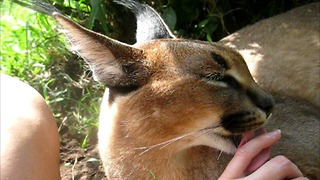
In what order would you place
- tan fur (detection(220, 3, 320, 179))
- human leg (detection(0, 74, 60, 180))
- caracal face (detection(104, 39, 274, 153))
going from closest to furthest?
1. caracal face (detection(104, 39, 274, 153))
2. human leg (detection(0, 74, 60, 180))
3. tan fur (detection(220, 3, 320, 179))

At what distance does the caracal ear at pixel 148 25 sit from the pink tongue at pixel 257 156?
75cm

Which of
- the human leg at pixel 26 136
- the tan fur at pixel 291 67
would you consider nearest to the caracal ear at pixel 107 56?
the human leg at pixel 26 136

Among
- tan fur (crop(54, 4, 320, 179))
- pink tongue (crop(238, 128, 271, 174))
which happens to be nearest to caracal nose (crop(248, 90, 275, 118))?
tan fur (crop(54, 4, 320, 179))

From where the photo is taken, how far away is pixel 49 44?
5.12 meters

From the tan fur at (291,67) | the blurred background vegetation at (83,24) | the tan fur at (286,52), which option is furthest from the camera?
the blurred background vegetation at (83,24)

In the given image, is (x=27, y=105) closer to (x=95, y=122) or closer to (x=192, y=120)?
(x=95, y=122)

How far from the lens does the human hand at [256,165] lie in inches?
117

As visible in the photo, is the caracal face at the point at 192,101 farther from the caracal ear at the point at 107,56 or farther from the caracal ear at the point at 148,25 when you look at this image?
the caracal ear at the point at 148,25

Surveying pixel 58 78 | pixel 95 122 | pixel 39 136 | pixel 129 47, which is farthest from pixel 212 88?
pixel 58 78

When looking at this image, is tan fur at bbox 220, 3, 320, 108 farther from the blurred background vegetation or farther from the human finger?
the human finger

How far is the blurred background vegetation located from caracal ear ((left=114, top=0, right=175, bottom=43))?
1.09 meters

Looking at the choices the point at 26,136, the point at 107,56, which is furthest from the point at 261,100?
the point at 26,136

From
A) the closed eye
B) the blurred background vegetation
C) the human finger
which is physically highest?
the closed eye

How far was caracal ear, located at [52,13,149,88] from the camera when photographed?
2.73m
